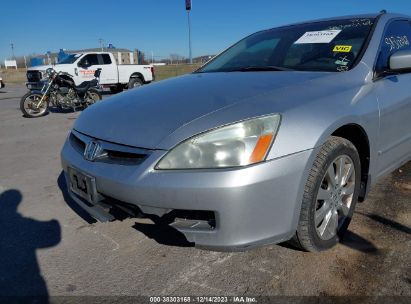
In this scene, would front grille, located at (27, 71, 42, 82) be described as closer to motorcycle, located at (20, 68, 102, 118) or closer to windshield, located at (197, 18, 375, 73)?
motorcycle, located at (20, 68, 102, 118)

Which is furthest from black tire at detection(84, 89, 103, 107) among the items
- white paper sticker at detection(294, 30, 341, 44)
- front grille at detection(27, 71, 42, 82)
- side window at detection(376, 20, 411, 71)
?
side window at detection(376, 20, 411, 71)

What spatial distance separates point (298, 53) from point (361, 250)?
5.40 ft

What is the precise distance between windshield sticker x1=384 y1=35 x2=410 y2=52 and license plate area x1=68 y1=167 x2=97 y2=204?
2.51 m

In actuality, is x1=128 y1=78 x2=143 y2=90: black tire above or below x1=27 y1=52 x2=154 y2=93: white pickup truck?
below

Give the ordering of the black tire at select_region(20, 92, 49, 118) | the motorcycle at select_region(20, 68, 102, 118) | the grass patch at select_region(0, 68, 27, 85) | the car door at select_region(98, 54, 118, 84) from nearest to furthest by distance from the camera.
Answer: the black tire at select_region(20, 92, 49, 118) < the motorcycle at select_region(20, 68, 102, 118) < the car door at select_region(98, 54, 118, 84) < the grass patch at select_region(0, 68, 27, 85)

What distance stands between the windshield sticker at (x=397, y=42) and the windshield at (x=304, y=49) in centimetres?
21

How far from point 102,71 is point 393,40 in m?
14.0

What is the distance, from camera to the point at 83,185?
2365 millimetres

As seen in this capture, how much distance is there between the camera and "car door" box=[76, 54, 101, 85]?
47.6ft

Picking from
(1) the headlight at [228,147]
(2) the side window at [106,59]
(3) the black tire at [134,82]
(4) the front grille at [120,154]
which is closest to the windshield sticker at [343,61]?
(1) the headlight at [228,147]

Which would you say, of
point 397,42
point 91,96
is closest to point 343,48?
point 397,42

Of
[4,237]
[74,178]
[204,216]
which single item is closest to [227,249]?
[204,216]

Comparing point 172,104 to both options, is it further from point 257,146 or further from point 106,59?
point 106,59

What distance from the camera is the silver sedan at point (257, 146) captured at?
195 cm
